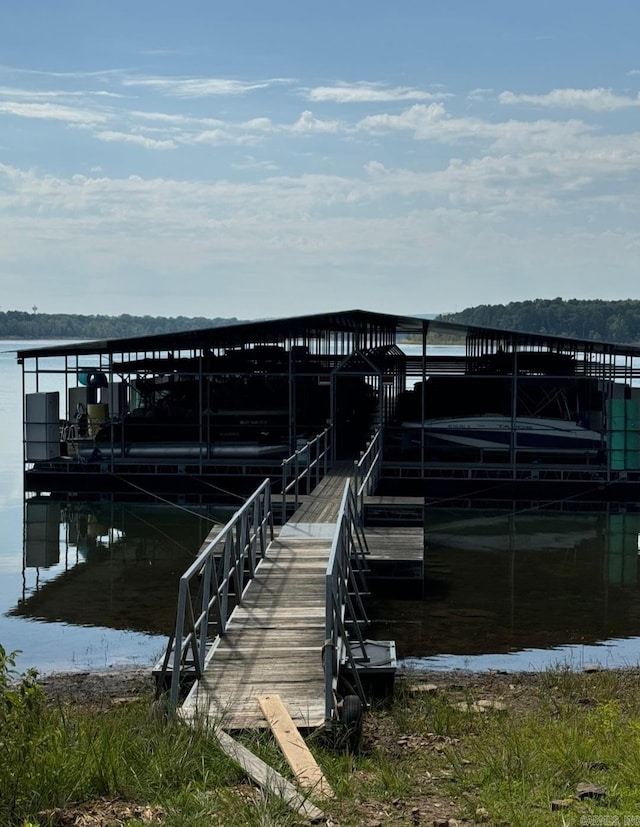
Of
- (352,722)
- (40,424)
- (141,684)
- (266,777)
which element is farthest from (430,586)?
(40,424)

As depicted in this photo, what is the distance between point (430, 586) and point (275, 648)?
257 inches

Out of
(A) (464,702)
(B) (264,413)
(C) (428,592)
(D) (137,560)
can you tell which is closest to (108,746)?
(A) (464,702)

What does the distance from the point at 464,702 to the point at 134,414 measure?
61.3 feet

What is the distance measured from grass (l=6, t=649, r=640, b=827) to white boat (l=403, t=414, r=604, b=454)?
16951mm

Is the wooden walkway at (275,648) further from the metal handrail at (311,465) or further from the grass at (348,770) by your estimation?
the metal handrail at (311,465)

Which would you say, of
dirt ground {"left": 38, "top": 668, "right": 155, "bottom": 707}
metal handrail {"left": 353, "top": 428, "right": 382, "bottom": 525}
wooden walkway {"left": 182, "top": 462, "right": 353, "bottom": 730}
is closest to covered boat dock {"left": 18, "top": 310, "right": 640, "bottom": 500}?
metal handrail {"left": 353, "top": 428, "right": 382, "bottom": 525}

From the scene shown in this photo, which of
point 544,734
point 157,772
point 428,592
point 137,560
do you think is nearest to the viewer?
point 157,772

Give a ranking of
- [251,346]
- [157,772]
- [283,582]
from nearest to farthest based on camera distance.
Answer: [157,772] → [283,582] → [251,346]

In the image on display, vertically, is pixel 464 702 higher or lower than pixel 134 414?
lower

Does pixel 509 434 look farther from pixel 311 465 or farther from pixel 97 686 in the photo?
pixel 97 686

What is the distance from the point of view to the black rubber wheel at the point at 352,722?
767cm

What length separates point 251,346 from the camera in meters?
32.1

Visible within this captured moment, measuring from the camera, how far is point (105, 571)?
17359 millimetres

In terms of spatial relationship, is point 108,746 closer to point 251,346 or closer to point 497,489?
point 497,489
